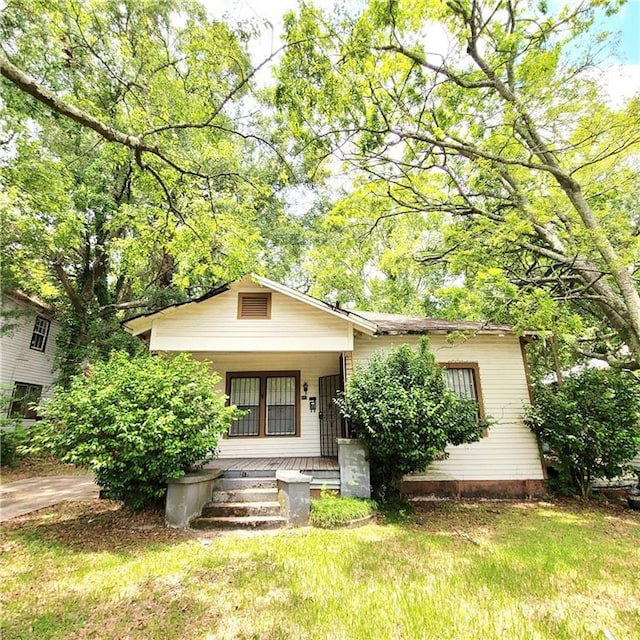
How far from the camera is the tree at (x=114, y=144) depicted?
611 cm

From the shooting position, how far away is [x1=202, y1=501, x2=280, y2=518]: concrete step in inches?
231

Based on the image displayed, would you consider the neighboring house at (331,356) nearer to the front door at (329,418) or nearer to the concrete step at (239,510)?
the front door at (329,418)

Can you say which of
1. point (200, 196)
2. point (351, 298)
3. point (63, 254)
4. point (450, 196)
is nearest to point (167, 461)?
point (200, 196)

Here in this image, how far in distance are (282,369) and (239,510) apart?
4.28m

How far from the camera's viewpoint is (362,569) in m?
4.14

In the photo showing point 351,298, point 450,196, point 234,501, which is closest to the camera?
point 234,501

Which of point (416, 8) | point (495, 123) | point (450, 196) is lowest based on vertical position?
point (450, 196)

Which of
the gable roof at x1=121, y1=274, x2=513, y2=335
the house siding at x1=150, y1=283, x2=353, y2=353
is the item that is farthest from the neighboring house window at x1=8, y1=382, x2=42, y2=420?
the house siding at x1=150, y1=283, x2=353, y2=353

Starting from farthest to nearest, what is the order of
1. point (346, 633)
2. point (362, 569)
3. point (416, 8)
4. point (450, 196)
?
1. point (450, 196)
2. point (416, 8)
3. point (362, 569)
4. point (346, 633)

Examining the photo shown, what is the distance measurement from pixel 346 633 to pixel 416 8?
32.7 feet

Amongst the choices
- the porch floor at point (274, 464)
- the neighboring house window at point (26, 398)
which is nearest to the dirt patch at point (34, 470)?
the neighboring house window at point (26, 398)

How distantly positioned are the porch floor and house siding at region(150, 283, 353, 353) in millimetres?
2587

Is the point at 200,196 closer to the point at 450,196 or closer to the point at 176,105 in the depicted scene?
the point at 176,105

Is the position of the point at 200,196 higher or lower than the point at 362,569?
higher
